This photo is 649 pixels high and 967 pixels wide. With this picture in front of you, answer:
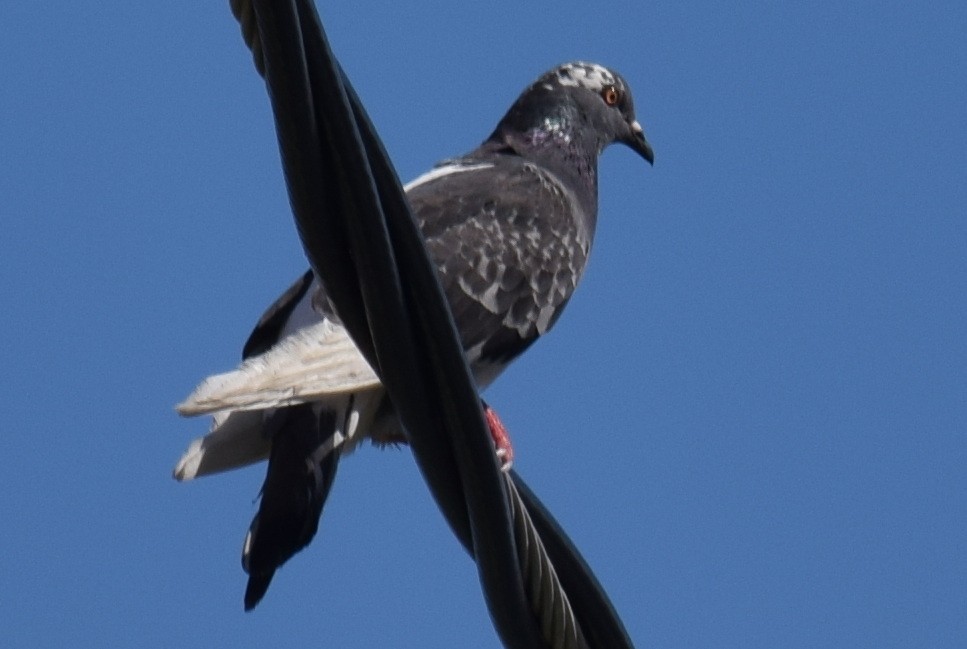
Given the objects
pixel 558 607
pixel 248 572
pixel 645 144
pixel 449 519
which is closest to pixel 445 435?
pixel 449 519

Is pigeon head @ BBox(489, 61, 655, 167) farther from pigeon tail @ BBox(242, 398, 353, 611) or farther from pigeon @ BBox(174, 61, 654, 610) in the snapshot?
pigeon tail @ BBox(242, 398, 353, 611)

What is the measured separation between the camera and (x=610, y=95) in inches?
353

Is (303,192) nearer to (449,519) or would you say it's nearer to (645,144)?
(449,519)

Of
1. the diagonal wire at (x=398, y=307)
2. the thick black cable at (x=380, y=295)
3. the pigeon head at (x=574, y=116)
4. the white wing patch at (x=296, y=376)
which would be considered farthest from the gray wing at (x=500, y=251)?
the thick black cable at (x=380, y=295)

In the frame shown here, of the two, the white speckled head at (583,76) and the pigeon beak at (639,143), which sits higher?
the white speckled head at (583,76)

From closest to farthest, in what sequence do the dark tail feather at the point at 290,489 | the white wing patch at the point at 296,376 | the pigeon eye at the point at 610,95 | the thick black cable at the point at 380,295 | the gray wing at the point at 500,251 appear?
the thick black cable at the point at 380,295, the white wing patch at the point at 296,376, the dark tail feather at the point at 290,489, the gray wing at the point at 500,251, the pigeon eye at the point at 610,95

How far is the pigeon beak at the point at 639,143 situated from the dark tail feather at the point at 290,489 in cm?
364

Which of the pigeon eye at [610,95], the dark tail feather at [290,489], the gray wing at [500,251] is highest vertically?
the pigeon eye at [610,95]

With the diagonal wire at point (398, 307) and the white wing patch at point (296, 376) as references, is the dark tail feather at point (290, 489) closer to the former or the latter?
the white wing patch at point (296, 376)

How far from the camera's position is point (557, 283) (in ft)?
23.6

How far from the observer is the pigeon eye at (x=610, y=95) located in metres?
8.93

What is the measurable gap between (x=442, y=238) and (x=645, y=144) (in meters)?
2.53

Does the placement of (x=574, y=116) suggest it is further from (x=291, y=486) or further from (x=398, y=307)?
(x=398, y=307)

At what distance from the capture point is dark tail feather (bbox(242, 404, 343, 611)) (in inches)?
210
